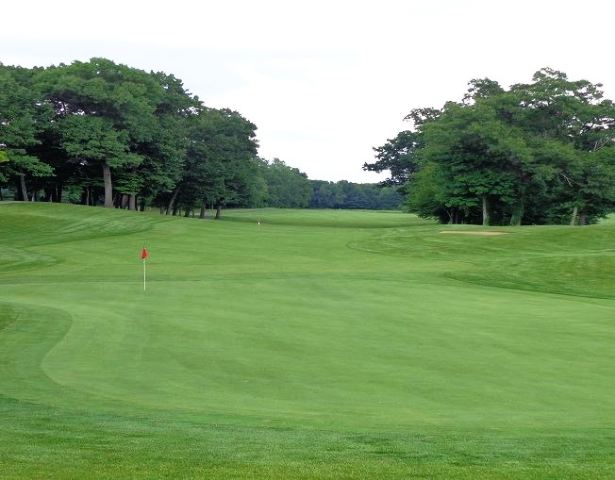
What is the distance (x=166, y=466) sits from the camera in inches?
269

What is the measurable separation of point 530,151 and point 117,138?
37.4 metres

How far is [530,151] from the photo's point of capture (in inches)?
2486

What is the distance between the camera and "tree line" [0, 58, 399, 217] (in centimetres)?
6681

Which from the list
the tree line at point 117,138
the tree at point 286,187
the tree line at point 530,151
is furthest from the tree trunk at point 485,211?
the tree at point 286,187

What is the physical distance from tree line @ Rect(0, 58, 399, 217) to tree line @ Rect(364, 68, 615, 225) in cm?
2587

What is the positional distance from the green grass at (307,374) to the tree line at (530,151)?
33.0m

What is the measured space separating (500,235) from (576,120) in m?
25.9

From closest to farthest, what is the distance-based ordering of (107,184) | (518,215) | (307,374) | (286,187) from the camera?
(307,374), (518,215), (107,184), (286,187)

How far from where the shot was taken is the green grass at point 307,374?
7340 millimetres

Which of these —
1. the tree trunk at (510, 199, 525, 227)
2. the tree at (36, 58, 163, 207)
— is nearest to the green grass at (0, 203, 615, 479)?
the tree at (36, 58, 163, 207)

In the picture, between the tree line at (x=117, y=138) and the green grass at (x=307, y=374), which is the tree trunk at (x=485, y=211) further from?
the green grass at (x=307, y=374)

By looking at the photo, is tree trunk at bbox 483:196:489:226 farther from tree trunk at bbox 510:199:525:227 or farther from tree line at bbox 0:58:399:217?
tree line at bbox 0:58:399:217

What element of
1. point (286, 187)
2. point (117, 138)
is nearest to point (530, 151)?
point (117, 138)

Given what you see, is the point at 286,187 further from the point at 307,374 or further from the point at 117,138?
the point at 307,374
